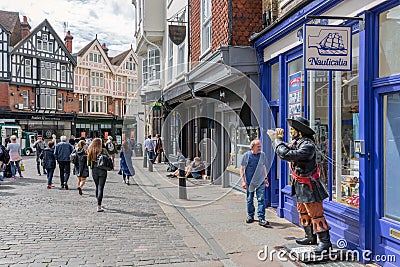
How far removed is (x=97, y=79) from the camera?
49.0 meters

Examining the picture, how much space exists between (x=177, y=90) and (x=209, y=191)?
5973mm

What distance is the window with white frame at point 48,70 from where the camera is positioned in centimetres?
4169

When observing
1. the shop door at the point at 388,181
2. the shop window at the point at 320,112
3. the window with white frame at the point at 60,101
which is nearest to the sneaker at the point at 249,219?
the shop window at the point at 320,112

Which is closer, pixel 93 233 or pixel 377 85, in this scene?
pixel 377 85

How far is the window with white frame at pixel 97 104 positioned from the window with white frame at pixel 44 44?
786cm

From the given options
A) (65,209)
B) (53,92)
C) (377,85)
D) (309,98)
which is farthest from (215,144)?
(53,92)

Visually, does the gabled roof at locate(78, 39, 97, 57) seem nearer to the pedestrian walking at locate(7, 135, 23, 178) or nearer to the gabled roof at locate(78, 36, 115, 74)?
the gabled roof at locate(78, 36, 115, 74)

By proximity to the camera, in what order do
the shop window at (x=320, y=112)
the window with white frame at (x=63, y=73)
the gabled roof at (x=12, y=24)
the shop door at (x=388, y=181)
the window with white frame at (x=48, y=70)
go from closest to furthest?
the shop door at (x=388, y=181) < the shop window at (x=320, y=112) < the gabled roof at (x=12, y=24) < the window with white frame at (x=48, y=70) < the window with white frame at (x=63, y=73)

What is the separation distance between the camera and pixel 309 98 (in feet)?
23.4

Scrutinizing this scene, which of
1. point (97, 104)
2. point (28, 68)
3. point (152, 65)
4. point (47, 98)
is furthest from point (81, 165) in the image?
point (97, 104)

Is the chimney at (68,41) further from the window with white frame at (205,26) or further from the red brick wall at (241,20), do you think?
the red brick wall at (241,20)

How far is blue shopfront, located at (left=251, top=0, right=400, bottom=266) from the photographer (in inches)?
196

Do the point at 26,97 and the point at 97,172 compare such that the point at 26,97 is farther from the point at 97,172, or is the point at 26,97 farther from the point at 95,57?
the point at 97,172

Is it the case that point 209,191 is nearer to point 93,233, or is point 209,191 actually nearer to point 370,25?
point 93,233
